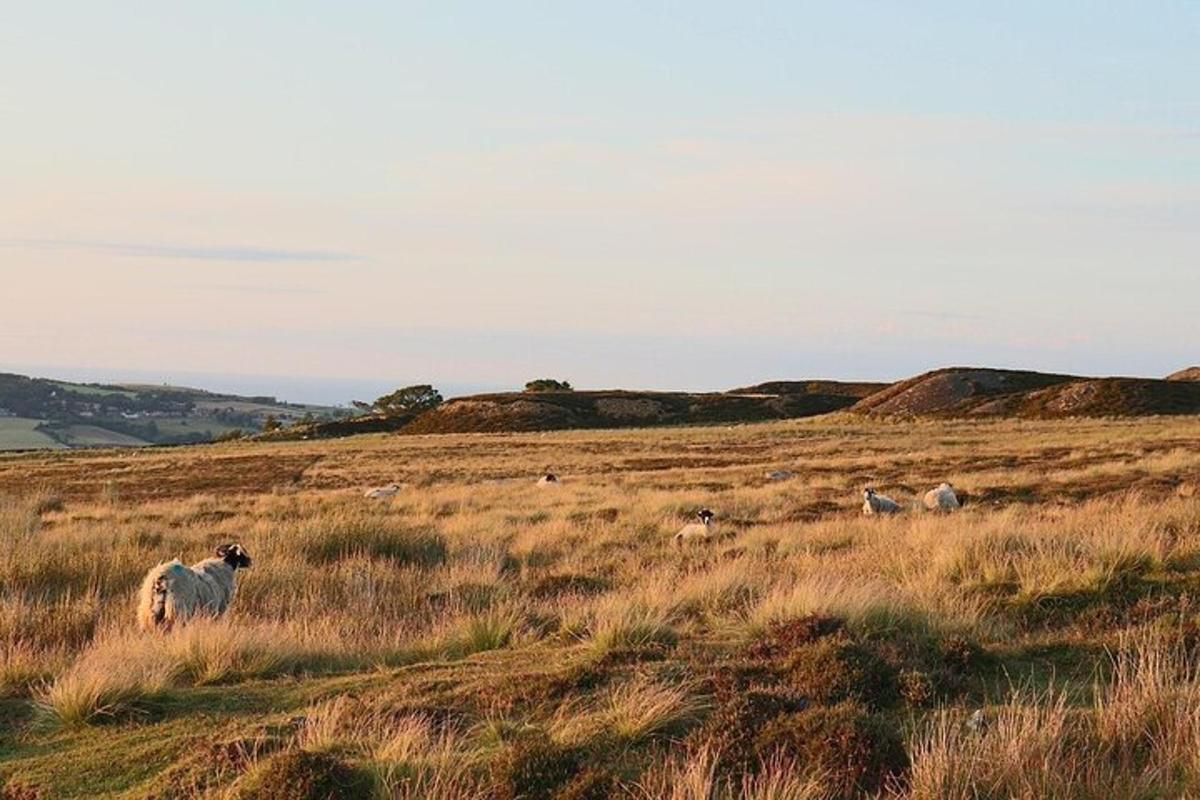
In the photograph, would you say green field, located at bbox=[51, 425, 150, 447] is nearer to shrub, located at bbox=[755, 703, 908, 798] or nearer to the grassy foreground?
the grassy foreground

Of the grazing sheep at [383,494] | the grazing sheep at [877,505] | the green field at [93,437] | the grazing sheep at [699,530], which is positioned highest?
the grazing sheep at [877,505]

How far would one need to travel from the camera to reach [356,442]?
253ft

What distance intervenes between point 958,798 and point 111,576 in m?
12.9

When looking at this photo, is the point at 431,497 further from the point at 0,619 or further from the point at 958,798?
the point at 958,798

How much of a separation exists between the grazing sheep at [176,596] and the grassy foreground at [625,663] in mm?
511

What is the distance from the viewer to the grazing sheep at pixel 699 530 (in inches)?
708

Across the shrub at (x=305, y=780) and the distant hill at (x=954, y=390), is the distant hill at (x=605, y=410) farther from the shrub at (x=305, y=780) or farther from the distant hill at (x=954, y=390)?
the shrub at (x=305, y=780)

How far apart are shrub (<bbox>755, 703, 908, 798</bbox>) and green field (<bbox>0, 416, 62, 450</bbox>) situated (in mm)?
118451

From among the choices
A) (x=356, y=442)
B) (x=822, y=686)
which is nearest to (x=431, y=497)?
(x=822, y=686)

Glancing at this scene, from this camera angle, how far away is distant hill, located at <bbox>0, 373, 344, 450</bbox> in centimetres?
13938

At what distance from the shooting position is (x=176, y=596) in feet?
35.7

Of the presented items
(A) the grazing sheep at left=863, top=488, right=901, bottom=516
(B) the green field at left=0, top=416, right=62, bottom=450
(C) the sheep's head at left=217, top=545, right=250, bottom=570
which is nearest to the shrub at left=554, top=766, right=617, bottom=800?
(C) the sheep's head at left=217, top=545, right=250, bottom=570

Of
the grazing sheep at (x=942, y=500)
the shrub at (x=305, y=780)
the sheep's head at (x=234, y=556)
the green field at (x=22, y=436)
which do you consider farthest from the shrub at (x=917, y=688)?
the green field at (x=22, y=436)

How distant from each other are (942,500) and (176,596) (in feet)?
50.0
